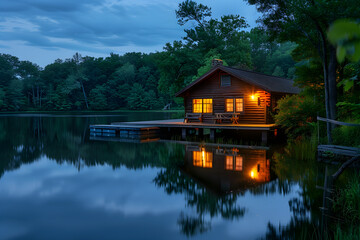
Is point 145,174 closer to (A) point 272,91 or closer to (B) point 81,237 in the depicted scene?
(B) point 81,237

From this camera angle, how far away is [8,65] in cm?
8688

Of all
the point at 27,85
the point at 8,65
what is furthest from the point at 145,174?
the point at 8,65

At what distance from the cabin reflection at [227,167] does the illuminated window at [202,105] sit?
7.24 m

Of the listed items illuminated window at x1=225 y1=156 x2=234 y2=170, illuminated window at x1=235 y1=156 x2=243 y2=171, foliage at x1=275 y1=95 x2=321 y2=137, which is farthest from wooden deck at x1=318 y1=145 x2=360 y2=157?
foliage at x1=275 y1=95 x2=321 y2=137

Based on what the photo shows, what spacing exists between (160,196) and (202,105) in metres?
15.9

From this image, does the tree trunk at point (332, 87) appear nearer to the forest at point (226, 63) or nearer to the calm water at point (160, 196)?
the forest at point (226, 63)

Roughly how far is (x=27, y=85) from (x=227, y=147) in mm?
78683

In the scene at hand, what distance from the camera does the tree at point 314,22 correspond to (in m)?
12.5

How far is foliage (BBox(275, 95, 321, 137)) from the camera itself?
55.3 feet

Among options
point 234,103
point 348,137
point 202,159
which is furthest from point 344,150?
point 234,103

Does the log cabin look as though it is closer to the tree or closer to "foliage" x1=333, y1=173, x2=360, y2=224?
the tree

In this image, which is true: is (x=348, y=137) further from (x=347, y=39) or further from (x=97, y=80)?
(x=97, y=80)

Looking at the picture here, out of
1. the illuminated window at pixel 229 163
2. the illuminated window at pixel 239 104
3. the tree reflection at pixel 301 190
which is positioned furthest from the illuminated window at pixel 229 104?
the illuminated window at pixel 229 163

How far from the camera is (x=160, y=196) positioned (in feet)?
29.6
